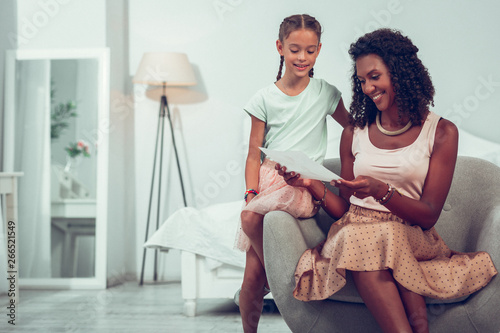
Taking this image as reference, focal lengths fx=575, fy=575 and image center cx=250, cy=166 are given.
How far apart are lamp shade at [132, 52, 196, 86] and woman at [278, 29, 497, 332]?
210 centimetres

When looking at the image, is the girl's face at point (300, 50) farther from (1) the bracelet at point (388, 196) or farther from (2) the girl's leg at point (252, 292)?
(2) the girl's leg at point (252, 292)

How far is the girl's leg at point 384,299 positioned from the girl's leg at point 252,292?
0.37m

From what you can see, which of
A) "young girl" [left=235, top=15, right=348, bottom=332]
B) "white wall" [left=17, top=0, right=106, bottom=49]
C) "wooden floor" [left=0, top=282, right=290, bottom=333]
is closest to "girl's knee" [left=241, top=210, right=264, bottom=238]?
"young girl" [left=235, top=15, right=348, bottom=332]

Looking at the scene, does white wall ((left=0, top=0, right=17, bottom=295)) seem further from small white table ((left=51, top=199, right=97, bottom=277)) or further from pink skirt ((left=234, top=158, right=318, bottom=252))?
pink skirt ((left=234, top=158, right=318, bottom=252))

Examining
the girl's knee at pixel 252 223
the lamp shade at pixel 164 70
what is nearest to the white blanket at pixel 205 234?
the girl's knee at pixel 252 223

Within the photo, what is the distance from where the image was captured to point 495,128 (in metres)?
3.52

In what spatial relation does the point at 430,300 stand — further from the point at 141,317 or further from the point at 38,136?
the point at 38,136

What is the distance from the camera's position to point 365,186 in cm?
144

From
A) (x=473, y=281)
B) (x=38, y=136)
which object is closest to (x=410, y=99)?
(x=473, y=281)

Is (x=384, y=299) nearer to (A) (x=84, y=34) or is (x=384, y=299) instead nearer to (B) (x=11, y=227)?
(B) (x=11, y=227)

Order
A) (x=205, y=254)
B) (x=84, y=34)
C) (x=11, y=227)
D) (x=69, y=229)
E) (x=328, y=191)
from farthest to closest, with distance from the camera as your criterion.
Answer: (x=84, y=34)
(x=69, y=229)
(x=11, y=227)
(x=205, y=254)
(x=328, y=191)

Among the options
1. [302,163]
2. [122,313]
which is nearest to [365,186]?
[302,163]

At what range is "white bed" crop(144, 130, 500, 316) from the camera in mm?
2664

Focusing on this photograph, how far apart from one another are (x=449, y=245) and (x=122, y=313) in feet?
5.42
